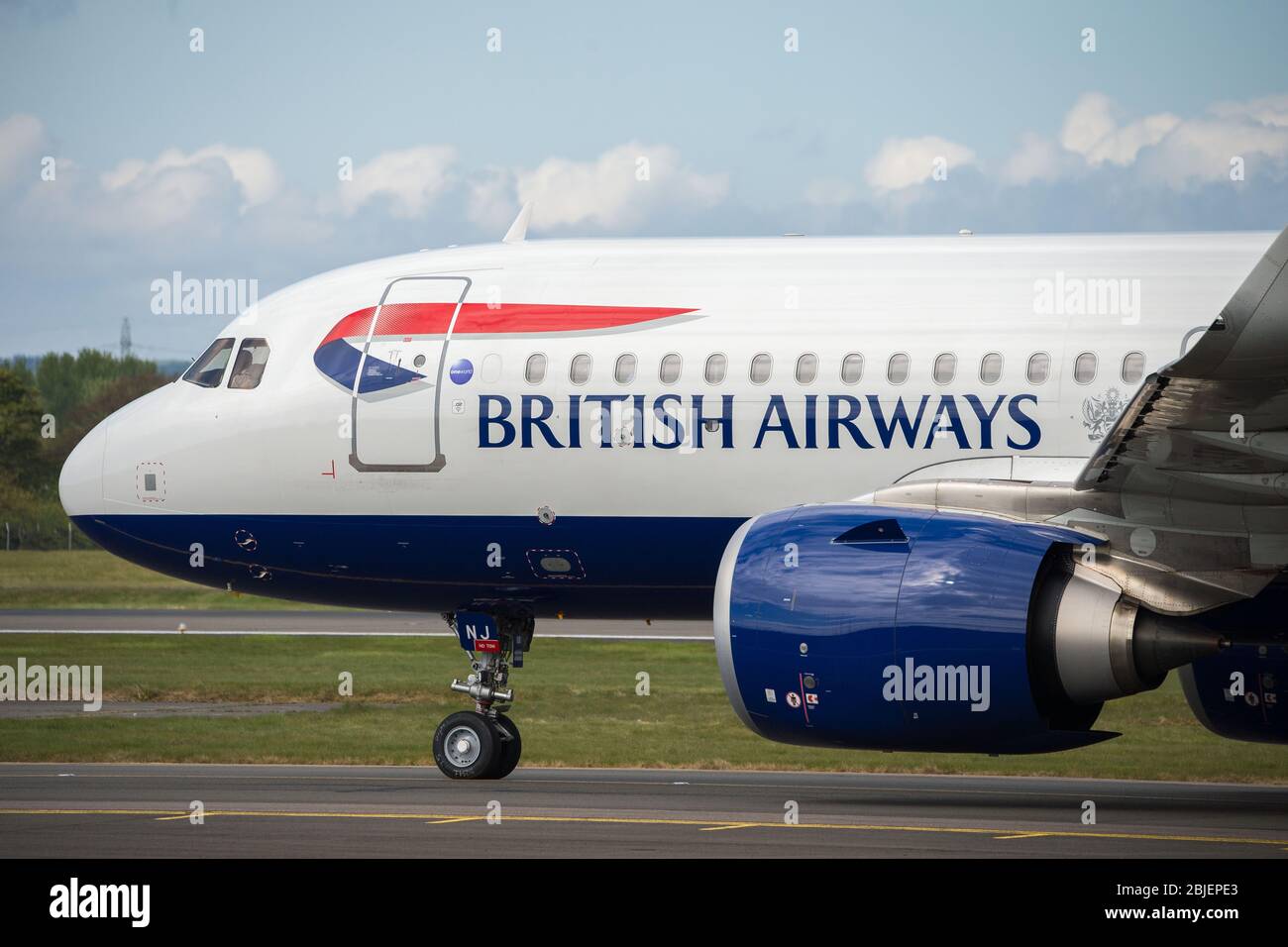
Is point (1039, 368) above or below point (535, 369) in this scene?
below

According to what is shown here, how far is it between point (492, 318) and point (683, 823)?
5.07m

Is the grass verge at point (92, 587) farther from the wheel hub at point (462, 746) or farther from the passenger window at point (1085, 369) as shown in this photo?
the passenger window at point (1085, 369)

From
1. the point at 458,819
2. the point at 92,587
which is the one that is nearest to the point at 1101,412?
the point at 458,819

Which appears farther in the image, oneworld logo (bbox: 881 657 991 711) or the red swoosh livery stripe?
the red swoosh livery stripe

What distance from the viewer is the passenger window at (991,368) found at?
49.3 ft

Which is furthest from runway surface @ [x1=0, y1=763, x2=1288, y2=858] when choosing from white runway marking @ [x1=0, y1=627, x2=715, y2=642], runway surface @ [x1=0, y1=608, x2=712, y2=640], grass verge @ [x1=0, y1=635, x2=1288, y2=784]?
runway surface @ [x1=0, y1=608, x2=712, y2=640]

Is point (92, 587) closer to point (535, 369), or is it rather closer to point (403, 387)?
point (403, 387)

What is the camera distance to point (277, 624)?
41.8m

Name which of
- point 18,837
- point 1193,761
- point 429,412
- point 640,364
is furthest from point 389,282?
point 1193,761

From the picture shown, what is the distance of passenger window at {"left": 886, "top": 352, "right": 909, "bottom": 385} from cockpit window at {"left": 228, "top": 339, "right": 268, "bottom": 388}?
609 centimetres

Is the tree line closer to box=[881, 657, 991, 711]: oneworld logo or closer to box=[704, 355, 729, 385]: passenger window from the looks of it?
box=[704, 355, 729, 385]: passenger window

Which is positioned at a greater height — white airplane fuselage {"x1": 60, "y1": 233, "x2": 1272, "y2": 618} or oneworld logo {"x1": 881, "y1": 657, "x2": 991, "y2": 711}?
white airplane fuselage {"x1": 60, "y1": 233, "x2": 1272, "y2": 618}

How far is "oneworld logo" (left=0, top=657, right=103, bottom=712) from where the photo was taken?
27.6m

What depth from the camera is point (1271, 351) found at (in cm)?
1150
